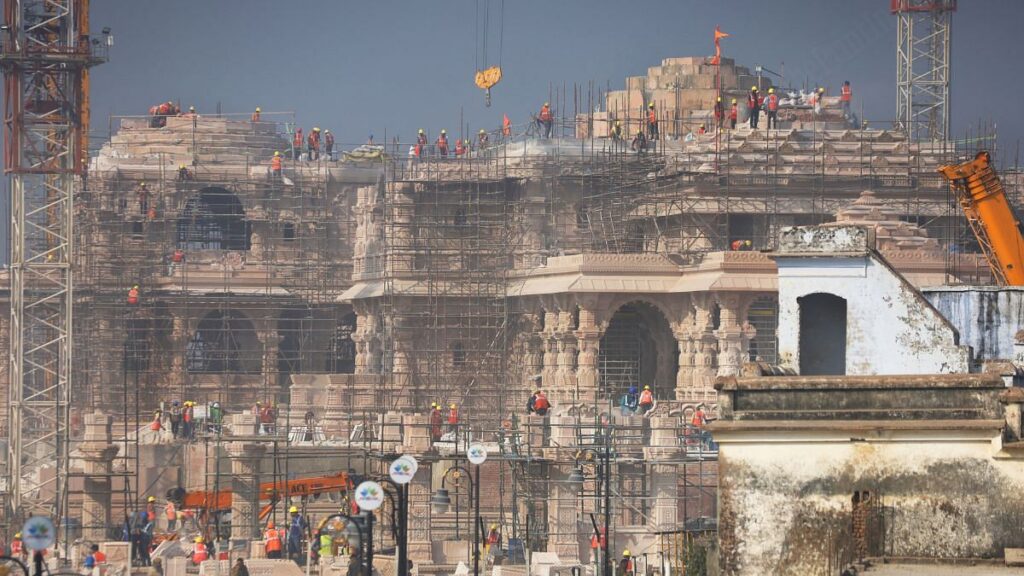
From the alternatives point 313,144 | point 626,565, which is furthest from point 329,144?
point 626,565

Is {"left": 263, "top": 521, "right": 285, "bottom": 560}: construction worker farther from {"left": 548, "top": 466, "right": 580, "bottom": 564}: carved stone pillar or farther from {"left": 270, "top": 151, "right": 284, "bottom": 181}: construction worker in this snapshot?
{"left": 270, "top": 151, "right": 284, "bottom": 181}: construction worker

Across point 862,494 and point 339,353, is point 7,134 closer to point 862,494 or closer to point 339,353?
point 339,353

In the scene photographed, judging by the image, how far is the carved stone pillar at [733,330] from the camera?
216 feet

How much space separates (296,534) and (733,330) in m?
15.9

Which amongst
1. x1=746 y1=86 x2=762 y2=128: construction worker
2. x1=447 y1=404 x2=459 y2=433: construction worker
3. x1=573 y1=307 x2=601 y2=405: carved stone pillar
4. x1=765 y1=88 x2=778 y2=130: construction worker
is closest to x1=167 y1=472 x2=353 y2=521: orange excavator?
x1=447 y1=404 x2=459 y2=433: construction worker

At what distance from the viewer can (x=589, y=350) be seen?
226 ft

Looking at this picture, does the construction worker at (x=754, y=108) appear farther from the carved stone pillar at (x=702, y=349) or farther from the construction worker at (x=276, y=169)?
the construction worker at (x=276, y=169)

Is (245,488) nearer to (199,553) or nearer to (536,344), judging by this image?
(199,553)

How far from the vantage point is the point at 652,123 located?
7794 cm

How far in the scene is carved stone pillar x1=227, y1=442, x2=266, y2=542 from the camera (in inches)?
2378

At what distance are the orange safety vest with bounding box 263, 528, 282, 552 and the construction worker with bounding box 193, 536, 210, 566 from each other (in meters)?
1.28

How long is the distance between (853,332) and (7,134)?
114ft

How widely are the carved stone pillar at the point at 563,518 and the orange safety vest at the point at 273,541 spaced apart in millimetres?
6168

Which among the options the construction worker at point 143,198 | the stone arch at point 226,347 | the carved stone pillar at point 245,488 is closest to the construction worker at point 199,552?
the carved stone pillar at point 245,488
